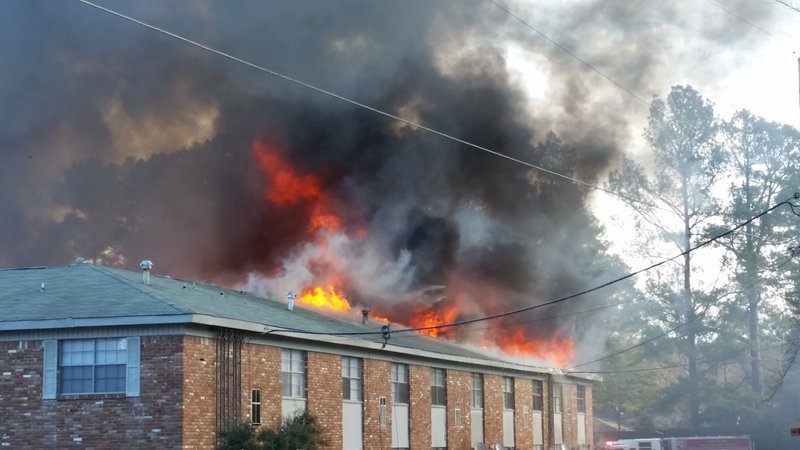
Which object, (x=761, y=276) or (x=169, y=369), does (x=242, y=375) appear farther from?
(x=761, y=276)

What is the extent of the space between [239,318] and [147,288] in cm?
272

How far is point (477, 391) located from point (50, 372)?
A: 22.0 m

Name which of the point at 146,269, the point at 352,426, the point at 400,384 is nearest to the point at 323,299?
the point at 400,384

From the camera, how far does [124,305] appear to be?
94.0 feet

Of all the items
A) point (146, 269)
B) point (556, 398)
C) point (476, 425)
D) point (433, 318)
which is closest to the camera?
point (146, 269)

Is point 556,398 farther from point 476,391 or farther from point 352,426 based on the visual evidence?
point 352,426

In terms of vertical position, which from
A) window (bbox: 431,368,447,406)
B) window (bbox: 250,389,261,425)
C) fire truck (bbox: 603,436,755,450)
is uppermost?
window (bbox: 431,368,447,406)

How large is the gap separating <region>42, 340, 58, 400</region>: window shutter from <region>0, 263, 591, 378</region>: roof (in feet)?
2.14

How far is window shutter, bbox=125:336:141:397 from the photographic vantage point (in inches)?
1100

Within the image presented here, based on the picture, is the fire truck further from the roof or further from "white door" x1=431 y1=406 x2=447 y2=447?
the roof

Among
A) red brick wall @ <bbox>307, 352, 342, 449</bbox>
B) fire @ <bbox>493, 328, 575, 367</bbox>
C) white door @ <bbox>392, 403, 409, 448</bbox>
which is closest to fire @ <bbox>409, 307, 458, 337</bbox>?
fire @ <bbox>493, 328, 575, 367</bbox>

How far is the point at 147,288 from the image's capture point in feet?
99.4

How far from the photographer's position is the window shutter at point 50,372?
2827 cm

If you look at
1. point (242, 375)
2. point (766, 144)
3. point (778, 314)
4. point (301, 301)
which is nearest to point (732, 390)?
point (778, 314)
